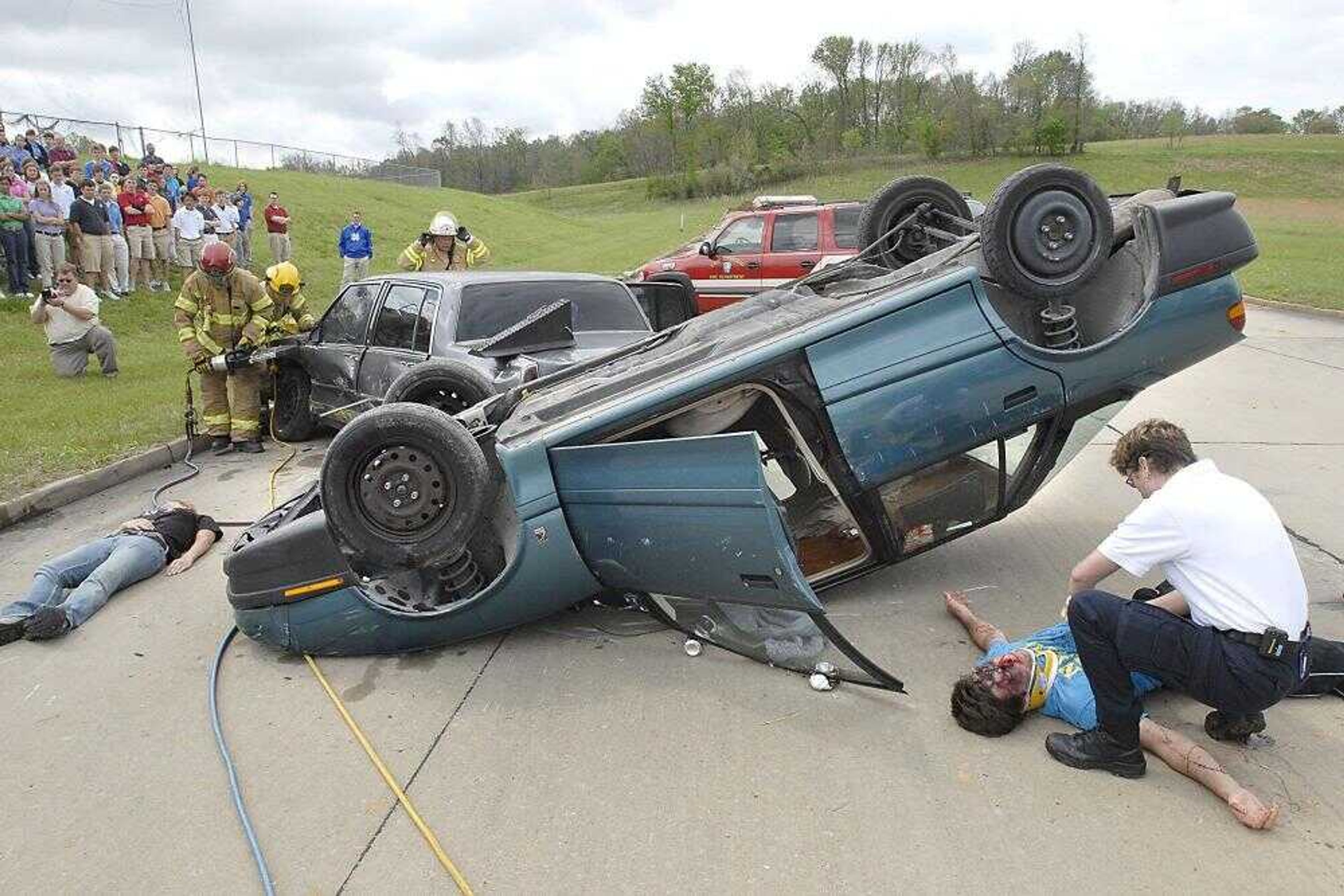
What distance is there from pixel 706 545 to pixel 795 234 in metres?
9.63

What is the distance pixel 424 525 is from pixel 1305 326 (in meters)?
13.4

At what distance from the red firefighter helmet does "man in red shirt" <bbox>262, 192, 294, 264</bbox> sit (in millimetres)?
13135

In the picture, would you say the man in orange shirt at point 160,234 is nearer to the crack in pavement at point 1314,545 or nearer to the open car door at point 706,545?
the open car door at point 706,545

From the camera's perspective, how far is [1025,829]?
2.81m

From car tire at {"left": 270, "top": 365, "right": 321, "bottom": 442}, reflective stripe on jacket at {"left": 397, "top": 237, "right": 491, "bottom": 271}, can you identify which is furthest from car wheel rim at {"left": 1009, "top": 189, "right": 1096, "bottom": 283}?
reflective stripe on jacket at {"left": 397, "top": 237, "right": 491, "bottom": 271}

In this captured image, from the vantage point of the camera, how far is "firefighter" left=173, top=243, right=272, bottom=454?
7.93 meters

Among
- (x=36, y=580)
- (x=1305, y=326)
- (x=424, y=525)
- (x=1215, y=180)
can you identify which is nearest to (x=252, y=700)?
(x=424, y=525)

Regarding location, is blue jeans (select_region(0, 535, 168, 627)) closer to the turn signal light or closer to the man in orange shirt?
the turn signal light

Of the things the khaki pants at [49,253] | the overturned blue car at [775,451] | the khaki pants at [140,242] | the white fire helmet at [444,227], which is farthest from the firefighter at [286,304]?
the khaki pants at [140,242]

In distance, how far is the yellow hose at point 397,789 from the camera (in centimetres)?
273

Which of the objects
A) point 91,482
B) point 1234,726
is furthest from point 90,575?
point 1234,726

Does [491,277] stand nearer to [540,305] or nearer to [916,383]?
[540,305]

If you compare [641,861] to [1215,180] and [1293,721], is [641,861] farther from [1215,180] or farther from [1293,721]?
[1215,180]

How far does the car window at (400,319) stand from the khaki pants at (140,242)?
10145mm
